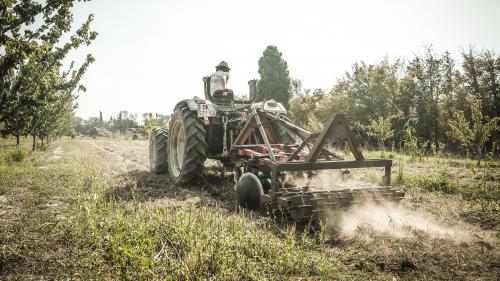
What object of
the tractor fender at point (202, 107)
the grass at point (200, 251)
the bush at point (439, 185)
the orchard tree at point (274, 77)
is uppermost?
the orchard tree at point (274, 77)

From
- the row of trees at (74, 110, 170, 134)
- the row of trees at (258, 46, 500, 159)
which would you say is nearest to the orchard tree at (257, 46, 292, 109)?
the row of trees at (258, 46, 500, 159)

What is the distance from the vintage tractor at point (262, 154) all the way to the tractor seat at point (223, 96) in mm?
22

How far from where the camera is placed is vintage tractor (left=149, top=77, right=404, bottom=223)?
3.69 metres

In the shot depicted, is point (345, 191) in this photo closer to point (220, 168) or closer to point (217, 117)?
point (217, 117)

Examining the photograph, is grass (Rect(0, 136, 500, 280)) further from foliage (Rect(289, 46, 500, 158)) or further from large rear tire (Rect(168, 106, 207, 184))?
foliage (Rect(289, 46, 500, 158))

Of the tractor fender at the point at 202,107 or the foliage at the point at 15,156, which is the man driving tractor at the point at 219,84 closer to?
the tractor fender at the point at 202,107

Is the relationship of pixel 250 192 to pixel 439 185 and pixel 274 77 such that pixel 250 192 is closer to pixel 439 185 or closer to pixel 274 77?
pixel 439 185

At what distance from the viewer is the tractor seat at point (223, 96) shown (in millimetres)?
6770

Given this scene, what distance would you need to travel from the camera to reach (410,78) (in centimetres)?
2514

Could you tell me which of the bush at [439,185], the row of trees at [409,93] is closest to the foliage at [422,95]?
the row of trees at [409,93]

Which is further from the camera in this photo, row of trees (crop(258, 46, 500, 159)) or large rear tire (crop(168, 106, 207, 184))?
row of trees (crop(258, 46, 500, 159))

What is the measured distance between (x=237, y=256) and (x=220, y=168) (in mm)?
4688

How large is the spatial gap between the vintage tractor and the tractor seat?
2cm

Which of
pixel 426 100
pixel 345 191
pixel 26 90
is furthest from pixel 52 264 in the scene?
pixel 426 100
